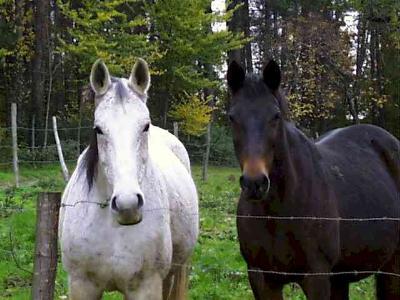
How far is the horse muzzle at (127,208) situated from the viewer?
3.13 metres

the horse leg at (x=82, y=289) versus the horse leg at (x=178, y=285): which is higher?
the horse leg at (x=82, y=289)

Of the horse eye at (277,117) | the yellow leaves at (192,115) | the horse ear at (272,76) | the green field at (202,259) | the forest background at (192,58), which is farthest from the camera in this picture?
the yellow leaves at (192,115)

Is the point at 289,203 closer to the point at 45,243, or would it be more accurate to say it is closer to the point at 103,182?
the point at 103,182

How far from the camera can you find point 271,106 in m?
3.56

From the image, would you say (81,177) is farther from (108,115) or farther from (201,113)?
(201,113)

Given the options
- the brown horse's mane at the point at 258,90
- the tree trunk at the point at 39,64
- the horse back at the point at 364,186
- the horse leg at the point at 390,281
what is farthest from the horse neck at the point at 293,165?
the tree trunk at the point at 39,64

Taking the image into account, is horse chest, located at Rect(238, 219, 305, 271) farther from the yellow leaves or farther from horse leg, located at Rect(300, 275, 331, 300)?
the yellow leaves

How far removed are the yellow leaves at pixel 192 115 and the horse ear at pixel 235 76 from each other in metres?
16.5

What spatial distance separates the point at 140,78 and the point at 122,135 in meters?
0.53

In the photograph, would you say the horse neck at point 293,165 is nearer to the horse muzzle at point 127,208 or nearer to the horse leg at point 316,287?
the horse leg at point 316,287

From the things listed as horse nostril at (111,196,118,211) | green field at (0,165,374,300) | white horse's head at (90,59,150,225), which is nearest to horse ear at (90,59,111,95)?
white horse's head at (90,59,150,225)

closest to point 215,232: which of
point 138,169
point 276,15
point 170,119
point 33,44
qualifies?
point 138,169

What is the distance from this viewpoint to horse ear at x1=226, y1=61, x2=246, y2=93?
12.1ft

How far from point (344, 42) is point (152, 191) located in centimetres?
2196
